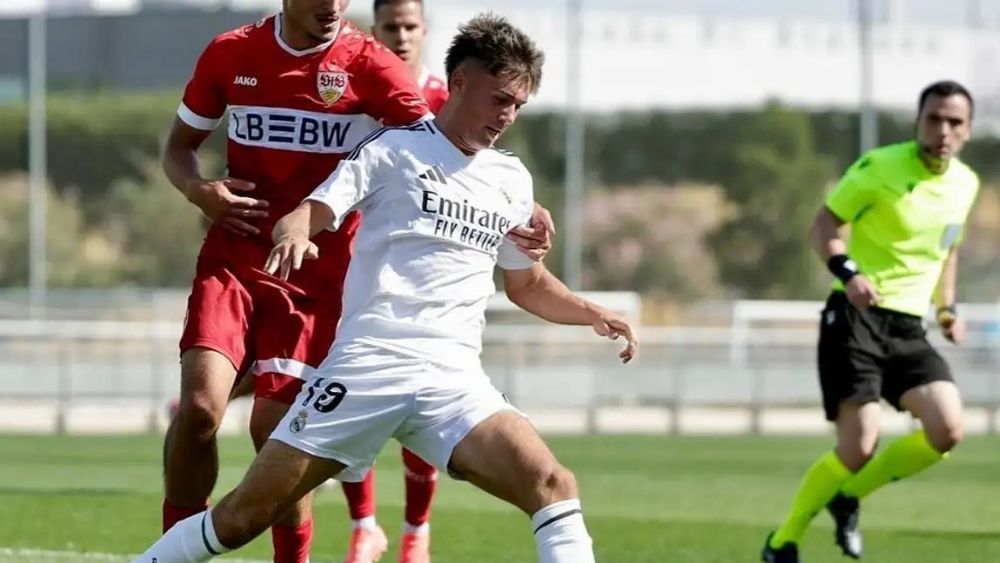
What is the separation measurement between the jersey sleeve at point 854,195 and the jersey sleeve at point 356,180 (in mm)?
4459

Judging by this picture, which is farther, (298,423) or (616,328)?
(616,328)

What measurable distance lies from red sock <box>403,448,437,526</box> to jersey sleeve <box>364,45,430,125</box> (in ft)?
7.43

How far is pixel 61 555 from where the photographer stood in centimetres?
942

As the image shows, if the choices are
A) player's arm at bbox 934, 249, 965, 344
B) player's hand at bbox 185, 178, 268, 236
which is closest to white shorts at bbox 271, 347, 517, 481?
player's hand at bbox 185, 178, 268, 236

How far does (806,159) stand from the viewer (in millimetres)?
53750

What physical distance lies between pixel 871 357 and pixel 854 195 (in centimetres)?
85

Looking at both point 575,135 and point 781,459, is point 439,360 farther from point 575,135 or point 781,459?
point 575,135

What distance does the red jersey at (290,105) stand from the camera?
286 inches

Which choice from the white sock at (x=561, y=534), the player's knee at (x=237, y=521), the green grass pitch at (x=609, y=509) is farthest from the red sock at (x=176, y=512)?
the green grass pitch at (x=609, y=509)

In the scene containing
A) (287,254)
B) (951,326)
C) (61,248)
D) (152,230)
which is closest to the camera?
(287,254)

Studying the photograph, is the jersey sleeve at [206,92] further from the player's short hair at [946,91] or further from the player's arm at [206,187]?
the player's short hair at [946,91]

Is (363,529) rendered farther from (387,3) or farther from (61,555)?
(387,3)

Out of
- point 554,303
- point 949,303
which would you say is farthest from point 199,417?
point 949,303

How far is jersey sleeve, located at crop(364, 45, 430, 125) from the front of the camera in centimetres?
722
